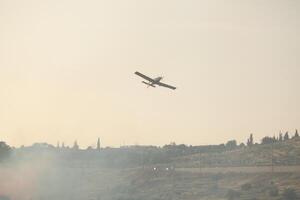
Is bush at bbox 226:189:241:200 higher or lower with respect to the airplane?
lower

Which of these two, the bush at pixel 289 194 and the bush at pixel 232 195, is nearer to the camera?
the bush at pixel 289 194

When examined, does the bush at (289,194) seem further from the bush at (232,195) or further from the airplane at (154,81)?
the airplane at (154,81)

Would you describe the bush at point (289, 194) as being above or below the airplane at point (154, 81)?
below

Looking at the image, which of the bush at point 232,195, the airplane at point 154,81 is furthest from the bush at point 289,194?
the airplane at point 154,81

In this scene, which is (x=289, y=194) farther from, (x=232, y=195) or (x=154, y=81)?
(x=154, y=81)

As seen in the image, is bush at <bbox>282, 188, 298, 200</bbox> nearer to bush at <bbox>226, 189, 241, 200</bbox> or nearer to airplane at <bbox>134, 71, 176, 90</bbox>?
bush at <bbox>226, 189, 241, 200</bbox>

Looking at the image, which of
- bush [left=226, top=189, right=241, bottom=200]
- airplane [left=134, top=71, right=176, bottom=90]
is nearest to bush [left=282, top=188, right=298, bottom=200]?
bush [left=226, top=189, right=241, bottom=200]

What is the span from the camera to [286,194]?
11594 centimetres

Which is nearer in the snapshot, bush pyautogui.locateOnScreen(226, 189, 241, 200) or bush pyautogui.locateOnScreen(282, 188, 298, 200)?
bush pyautogui.locateOnScreen(282, 188, 298, 200)

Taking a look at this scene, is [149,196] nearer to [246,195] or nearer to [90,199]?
[90,199]

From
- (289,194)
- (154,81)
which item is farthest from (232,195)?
(154,81)

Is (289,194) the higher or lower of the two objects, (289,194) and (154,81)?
the lower

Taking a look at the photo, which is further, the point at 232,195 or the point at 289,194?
the point at 232,195

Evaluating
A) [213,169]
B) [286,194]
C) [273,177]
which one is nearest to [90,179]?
[213,169]
